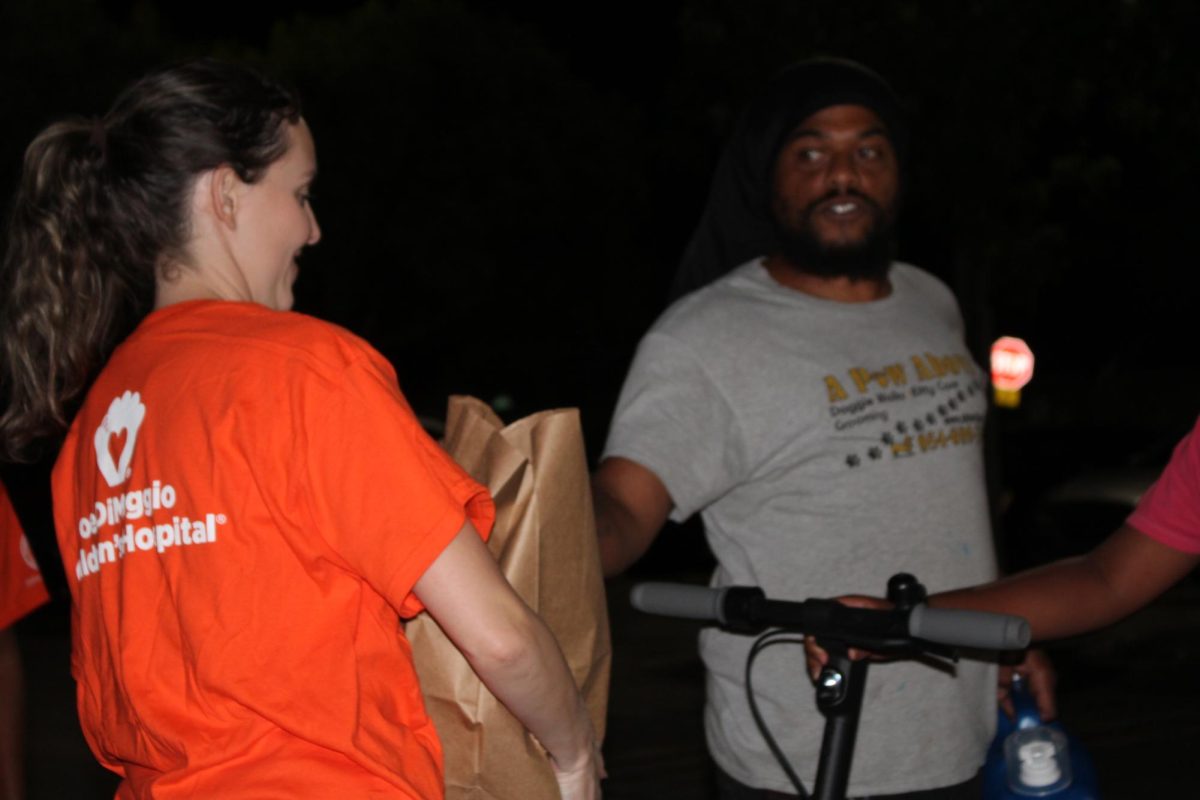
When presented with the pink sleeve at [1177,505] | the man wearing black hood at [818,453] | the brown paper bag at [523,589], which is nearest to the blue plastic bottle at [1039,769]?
the pink sleeve at [1177,505]

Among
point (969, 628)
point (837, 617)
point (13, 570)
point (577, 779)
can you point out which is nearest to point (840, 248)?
point (837, 617)

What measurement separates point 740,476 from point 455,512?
52.0 inches

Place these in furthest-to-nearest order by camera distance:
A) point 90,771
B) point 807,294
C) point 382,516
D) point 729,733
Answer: point 90,771 → point 807,294 → point 729,733 → point 382,516

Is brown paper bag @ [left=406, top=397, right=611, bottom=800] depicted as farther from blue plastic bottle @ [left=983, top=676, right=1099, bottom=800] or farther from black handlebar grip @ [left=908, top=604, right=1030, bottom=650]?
blue plastic bottle @ [left=983, top=676, right=1099, bottom=800]

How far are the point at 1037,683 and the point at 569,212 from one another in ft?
83.2

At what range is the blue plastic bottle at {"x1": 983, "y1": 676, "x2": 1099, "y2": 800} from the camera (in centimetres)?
257

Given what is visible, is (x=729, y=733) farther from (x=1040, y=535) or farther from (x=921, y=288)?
(x=1040, y=535)

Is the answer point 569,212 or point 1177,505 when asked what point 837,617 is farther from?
point 569,212

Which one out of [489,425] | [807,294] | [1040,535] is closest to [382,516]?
[489,425]

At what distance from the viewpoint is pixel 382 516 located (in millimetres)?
2049

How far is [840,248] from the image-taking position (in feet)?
11.5

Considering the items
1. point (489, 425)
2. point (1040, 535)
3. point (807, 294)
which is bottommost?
point (1040, 535)

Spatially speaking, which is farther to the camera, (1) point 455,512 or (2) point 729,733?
(2) point 729,733

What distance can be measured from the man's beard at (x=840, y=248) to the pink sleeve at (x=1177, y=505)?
88 centimetres
